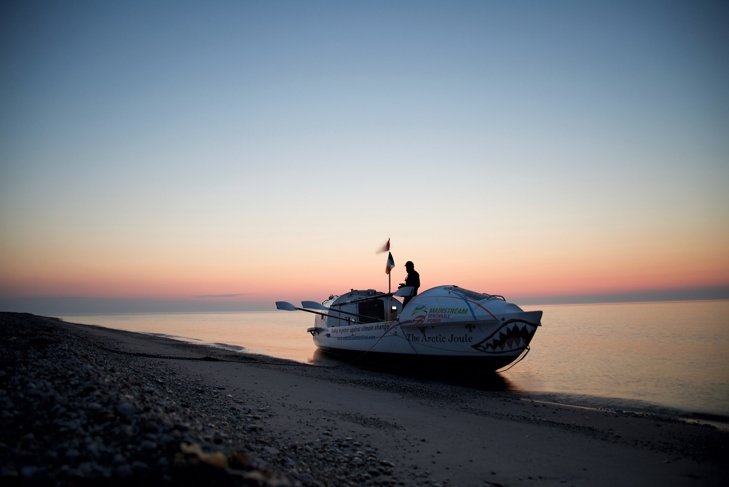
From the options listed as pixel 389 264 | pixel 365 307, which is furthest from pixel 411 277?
pixel 365 307

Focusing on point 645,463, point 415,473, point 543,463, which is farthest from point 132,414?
point 645,463

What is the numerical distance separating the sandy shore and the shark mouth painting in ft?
A: 14.4

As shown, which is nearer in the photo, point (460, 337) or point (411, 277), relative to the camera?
point (460, 337)

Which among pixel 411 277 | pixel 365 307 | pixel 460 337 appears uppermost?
pixel 411 277

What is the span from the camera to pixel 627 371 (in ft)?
57.1

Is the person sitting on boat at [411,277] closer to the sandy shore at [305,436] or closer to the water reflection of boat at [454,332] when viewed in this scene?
the water reflection of boat at [454,332]

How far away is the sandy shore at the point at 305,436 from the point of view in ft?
9.73

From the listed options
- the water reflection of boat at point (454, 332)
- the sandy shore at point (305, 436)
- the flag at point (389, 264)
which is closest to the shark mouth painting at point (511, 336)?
the water reflection of boat at point (454, 332)

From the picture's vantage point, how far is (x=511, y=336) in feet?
47.4

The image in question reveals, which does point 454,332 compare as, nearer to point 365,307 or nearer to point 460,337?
point 460,337

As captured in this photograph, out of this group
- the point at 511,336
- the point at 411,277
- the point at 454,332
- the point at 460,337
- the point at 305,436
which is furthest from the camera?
the point at 411,277

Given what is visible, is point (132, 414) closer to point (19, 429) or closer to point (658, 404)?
point (19, 429)

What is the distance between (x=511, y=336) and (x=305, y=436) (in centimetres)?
1084

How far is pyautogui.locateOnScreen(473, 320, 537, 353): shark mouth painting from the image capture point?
14445 millimetres
